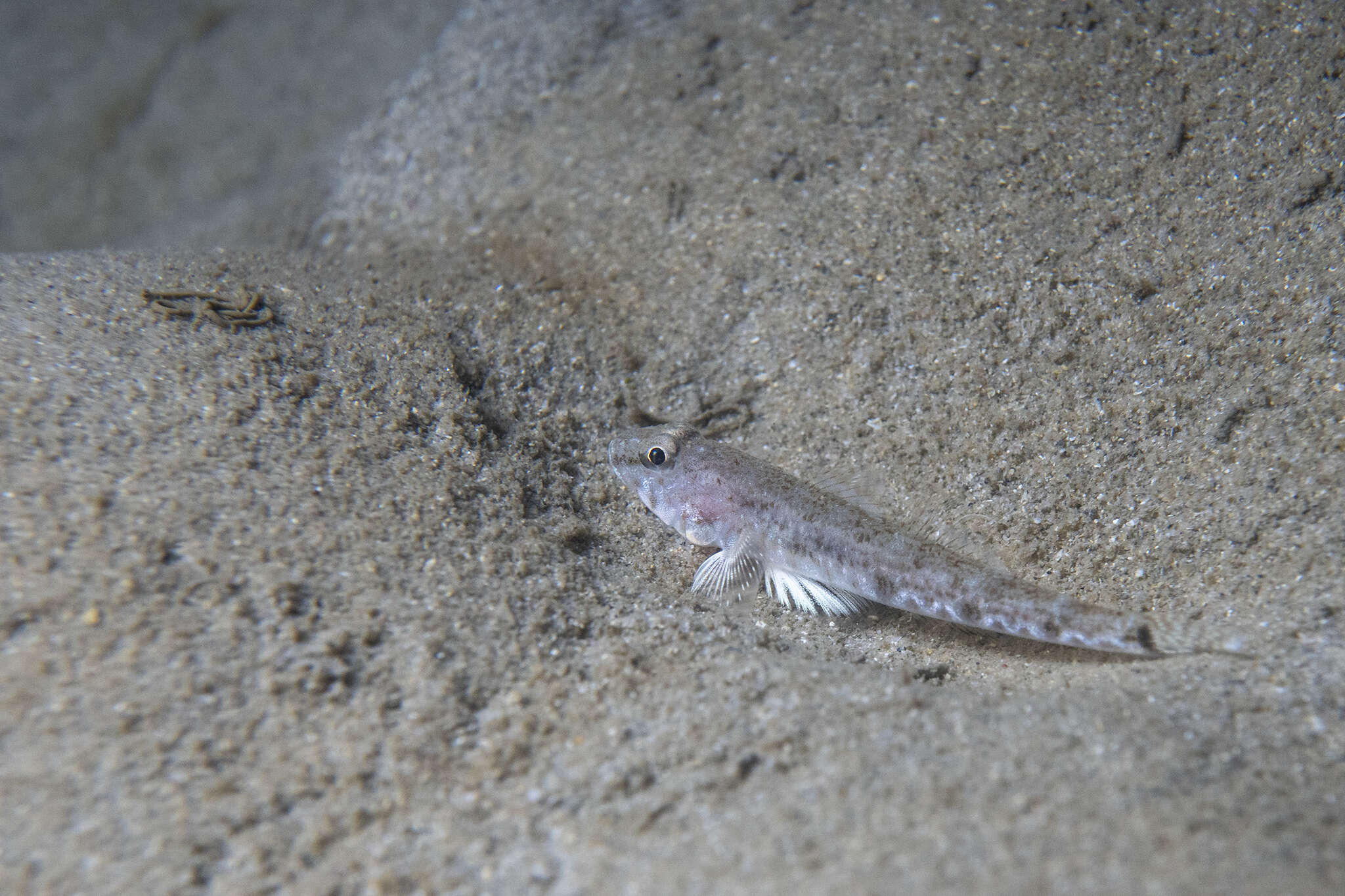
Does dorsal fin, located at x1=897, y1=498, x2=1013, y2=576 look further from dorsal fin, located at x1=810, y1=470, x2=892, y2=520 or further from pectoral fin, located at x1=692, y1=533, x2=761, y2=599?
pectoral fin, located at x1=692, y1=533, x2=761, y2=599

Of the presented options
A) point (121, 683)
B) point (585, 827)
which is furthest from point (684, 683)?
point (121, 683)

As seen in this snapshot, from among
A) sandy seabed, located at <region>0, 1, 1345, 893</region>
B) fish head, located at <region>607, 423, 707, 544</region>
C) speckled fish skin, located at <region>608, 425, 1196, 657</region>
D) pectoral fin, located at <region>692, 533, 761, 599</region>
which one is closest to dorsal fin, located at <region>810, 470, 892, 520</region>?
speckled fish skin, located at <region>608, 425, 1196, 657</region>

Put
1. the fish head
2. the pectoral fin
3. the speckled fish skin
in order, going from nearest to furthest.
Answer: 1. the speckled fish skin
2. the pectoral fin
3. the fish head

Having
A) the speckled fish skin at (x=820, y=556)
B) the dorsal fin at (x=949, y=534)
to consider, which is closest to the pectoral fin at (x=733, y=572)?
the speckled fish skin at (x=820, y=556)

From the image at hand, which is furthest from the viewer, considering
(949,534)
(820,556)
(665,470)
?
(665,470)

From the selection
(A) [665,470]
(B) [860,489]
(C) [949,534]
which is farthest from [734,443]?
(C) [949,534]

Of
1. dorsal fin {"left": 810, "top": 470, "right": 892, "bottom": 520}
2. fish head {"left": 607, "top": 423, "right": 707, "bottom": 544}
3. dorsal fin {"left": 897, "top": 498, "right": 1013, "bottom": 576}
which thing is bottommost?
dorsal fin {"left": 897, "top": 498, "right": 1013, "bottom": 576}

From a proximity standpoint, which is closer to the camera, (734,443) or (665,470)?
(665,470)

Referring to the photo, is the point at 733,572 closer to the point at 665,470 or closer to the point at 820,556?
the point at 820,556

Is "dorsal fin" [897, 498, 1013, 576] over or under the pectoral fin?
under
